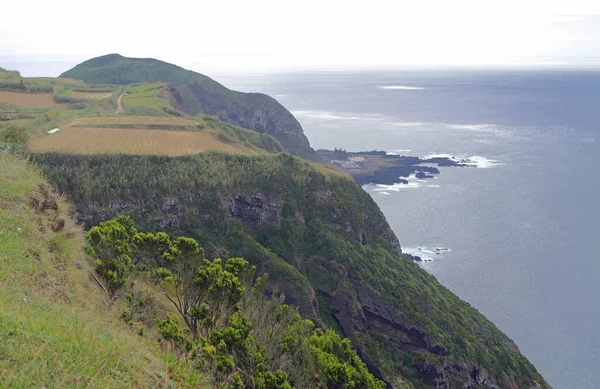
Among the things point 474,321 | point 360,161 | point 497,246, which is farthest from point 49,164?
point 360,161

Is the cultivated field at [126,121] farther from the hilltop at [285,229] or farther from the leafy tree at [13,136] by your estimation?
the leafy tree at [13,136]

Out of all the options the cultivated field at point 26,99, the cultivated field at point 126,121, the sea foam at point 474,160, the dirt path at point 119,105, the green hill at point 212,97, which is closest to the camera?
the cultivated field at point 126,121

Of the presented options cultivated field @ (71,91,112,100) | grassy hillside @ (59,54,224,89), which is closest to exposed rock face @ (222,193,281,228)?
cultivated field @ (71,91,112,100)

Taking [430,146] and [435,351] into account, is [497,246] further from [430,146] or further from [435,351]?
[430,146]

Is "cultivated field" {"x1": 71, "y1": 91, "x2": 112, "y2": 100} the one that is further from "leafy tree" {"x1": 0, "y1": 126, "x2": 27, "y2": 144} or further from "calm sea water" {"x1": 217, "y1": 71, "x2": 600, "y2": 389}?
"calm sea water" {"x1": 217, "y1": 71, "x2": 600, "y2": 389}

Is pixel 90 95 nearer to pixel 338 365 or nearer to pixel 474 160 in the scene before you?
pixel 338 365

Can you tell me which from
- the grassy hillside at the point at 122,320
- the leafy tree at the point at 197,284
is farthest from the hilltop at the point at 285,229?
the leafy tree at the point at 197,284

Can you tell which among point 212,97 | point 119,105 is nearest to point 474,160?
point 212,97
